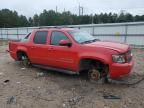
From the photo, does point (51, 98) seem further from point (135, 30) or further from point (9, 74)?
point (135, 30)

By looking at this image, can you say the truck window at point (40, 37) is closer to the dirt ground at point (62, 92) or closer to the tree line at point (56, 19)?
the dirt ground at point (62, 92)

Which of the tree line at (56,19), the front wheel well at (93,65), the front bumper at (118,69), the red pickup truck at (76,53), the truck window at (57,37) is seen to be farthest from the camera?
the tree line at (56,19)

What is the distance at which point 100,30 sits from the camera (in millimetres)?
20516

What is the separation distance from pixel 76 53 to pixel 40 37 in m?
2.05

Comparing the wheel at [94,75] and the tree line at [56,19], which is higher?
the tree line at [56,19]

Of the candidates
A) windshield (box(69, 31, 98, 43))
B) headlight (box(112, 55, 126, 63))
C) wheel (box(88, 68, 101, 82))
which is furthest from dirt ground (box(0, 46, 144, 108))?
windshield (box(69, 31, 98, 43))

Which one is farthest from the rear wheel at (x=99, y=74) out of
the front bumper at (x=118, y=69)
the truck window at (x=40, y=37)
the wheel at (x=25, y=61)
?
the wheel at (x=25, y=61)

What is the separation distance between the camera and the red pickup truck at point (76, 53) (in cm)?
591

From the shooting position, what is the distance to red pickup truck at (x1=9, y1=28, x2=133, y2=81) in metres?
5.91

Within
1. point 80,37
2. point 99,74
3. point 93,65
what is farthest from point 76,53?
point 99,74

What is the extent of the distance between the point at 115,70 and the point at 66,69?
72.8 inches

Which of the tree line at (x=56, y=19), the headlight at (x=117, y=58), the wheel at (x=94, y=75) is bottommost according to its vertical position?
the wheel at (x=94, y=75)

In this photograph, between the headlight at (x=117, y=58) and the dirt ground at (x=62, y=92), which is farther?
the headlight at (x=117, y=58)

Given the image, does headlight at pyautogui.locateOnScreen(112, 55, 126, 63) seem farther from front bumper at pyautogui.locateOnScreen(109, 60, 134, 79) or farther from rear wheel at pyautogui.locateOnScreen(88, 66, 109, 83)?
rear wheel at pyautogui.locateOnScreen(88, 66, 109, 83)
